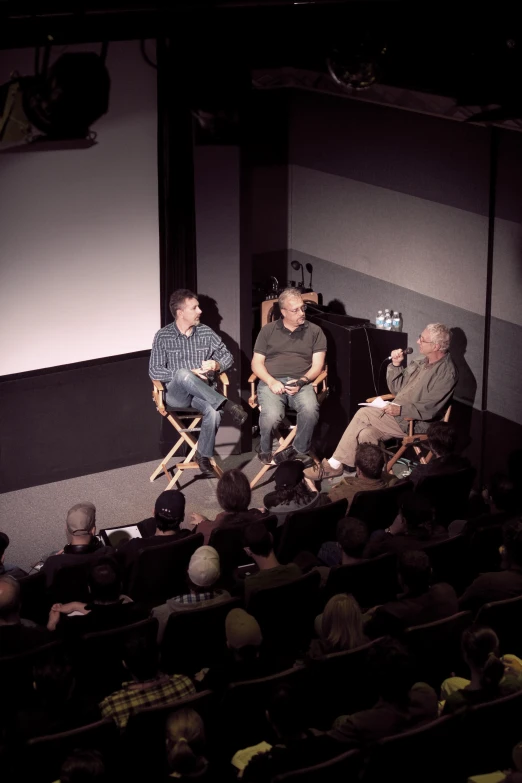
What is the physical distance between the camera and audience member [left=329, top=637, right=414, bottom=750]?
11.6 ft

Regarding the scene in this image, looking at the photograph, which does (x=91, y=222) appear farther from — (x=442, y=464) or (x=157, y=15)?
(x=442, y=464)

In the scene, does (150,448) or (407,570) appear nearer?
(407,570)

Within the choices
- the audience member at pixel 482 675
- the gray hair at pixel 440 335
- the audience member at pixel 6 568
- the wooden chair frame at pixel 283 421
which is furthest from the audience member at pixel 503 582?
the wooden chair frame at pixel 283 421

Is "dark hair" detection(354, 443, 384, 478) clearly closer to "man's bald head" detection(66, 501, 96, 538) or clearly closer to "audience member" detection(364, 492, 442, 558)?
"audience member" detection(364, 492, 442, 558)

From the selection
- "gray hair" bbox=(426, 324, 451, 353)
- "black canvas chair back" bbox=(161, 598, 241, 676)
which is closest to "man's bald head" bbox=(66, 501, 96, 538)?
"black canvas chair back" bbox=(161, 598, 241, 676)

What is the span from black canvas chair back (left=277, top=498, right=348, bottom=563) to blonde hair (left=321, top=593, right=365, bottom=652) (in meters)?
1.17

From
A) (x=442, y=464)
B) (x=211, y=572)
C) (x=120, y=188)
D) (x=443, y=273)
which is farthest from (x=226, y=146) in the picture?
(x=211, y=572)

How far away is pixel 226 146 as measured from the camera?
7426 millimetres

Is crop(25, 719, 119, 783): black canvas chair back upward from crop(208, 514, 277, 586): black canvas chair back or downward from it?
upward

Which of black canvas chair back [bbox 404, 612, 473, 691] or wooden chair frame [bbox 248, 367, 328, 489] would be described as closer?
black canvas chair back [bbox 404, 612, 473, 691]

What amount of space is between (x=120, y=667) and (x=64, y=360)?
3.48 meters

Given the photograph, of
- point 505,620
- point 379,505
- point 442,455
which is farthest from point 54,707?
point 442,455

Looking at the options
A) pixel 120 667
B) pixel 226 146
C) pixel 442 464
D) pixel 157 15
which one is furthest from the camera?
pixel 226 146

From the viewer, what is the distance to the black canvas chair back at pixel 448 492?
5834 mm
